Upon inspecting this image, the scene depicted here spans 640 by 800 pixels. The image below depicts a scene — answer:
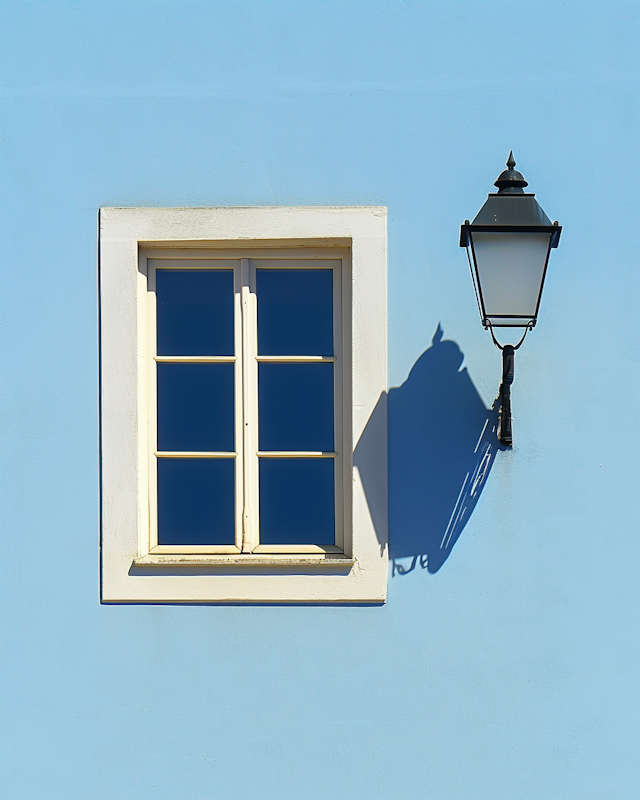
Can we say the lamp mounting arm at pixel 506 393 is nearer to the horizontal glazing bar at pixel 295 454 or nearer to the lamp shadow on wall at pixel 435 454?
the lamp shadow on wall at pixel 435 454

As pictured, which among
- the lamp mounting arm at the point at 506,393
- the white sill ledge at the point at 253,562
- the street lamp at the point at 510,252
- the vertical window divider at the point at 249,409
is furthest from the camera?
the vertical window divider at the point at 249,409

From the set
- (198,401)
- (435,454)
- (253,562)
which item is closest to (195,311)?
(198,401)

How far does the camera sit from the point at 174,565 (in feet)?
8.55

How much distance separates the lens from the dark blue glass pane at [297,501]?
278cm

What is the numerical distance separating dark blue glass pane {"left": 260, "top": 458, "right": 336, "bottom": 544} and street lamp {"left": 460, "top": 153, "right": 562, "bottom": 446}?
3.30ft

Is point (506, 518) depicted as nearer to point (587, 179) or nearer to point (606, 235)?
point (606, 235)

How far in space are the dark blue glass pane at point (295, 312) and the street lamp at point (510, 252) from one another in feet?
2.34

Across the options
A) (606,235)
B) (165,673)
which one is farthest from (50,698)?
(606,235)

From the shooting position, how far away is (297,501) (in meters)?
2.78

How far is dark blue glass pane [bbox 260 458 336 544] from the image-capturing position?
2.78 metres

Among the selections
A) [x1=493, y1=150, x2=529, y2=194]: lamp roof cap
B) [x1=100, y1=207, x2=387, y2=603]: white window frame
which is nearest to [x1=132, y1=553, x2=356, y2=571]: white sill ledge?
[x1=100, y1=207, x2=387, y2=603]: white window frame

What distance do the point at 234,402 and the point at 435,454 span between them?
34.8 inches

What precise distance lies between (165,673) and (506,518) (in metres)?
1.54

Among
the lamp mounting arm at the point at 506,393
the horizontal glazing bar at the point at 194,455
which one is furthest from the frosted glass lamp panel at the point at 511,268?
the horizontal glazing bar at the point at 194,455
